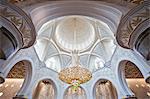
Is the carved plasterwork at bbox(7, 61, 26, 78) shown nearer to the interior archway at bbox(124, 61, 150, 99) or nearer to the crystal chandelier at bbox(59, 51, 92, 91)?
the crystal chandelier at bbox(59, 51, 92, 91)

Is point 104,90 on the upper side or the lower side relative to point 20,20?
upper

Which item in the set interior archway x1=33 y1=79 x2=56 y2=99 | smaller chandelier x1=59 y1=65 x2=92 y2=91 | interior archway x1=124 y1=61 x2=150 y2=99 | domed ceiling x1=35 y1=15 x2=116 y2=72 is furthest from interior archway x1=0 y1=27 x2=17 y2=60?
interior archway x1=124 y1=61 x2=150 y2=99

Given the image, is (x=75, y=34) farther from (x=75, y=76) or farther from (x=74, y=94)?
(x=75, y=76)

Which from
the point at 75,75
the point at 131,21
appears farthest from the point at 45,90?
the point at 131,21

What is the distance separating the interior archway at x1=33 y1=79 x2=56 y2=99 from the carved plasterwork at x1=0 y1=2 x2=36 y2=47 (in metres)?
7.62

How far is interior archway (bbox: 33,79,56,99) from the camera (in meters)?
14.5

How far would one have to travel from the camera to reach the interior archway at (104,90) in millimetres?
14438

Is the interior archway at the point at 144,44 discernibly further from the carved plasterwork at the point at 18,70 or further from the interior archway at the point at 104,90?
the interior archway at the point at 104,90

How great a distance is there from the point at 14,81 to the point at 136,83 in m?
8.50

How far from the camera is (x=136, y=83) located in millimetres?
14688

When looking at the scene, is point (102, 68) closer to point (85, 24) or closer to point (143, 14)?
point (85, 24)

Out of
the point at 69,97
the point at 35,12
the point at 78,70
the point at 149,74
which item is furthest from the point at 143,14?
the point at 69,97

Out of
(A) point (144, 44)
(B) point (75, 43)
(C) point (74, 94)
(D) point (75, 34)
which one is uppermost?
(D) point (75, 34)

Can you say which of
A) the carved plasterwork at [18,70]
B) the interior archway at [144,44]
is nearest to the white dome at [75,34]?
the carved plasterwork at [18,70]
